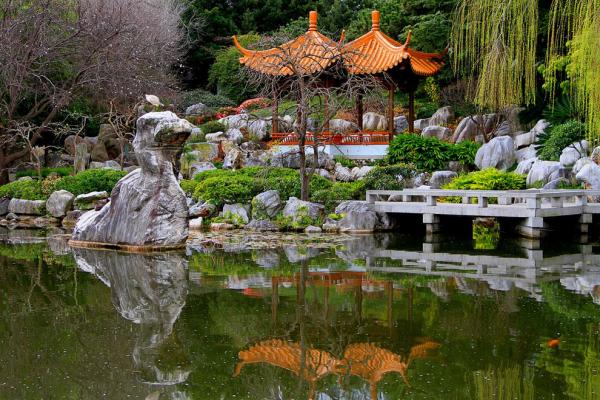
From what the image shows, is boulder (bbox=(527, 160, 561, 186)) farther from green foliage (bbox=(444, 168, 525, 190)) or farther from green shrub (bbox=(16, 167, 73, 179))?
green shrub (bbox=(16, 167, 73, 179))

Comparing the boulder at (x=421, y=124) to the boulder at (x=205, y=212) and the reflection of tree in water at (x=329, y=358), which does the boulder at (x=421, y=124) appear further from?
the reflection of tree in water at (x=329, y=358)

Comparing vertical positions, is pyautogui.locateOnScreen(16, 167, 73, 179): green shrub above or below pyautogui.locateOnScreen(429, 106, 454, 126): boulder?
below

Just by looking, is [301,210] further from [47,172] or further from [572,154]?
[47,172]

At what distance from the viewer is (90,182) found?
19.1 metres

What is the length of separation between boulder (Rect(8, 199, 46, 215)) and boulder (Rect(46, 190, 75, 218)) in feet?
→ 0.91

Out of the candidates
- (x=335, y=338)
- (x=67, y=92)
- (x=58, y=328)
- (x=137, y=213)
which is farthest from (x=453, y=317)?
(x=67, y=92)

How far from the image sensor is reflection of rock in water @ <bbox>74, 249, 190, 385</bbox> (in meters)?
6.57

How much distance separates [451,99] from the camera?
25.3 m

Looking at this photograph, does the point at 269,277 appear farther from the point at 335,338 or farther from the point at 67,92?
the point at 67,92

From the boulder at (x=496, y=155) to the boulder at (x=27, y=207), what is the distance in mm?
10533

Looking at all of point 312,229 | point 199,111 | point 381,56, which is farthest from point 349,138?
point 199,111

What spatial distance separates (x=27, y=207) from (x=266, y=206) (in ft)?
21.0

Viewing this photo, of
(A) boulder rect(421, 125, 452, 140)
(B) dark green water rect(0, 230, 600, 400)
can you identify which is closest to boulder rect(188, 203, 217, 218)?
(B) dark green water rect(0, 230, 600, 400)

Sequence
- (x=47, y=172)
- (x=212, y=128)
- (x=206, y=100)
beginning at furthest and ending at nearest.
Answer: (x=206, y=100) → (x=212, y=128) → (x=47, y=172)
